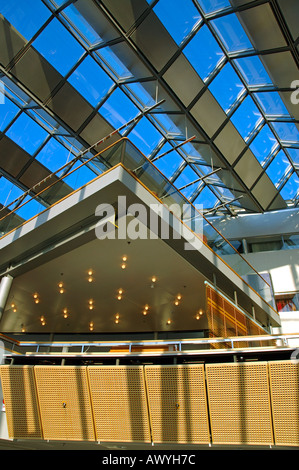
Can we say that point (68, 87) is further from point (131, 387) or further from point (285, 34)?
point (131, 387)

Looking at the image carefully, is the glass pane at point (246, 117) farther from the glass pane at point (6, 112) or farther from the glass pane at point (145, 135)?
the glass pane at point (6, 112)

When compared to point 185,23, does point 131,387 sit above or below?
below

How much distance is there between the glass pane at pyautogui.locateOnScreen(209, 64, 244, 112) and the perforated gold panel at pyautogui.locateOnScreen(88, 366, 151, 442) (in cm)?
1180

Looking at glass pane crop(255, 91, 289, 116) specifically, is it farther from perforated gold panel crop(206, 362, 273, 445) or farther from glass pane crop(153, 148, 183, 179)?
perforated gold panel crop(206, 362, 273, 445)

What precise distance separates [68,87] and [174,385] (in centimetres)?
1224

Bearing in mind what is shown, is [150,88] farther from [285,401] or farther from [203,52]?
[285,401]

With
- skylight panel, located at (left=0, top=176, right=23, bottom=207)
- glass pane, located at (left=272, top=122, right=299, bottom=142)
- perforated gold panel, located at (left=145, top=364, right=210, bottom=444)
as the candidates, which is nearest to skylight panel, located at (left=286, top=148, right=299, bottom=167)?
glass pane, located at (left=272, top=122, right=299, bottom=142)

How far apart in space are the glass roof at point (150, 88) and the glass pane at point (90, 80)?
0.04m

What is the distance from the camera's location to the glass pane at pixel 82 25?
492 inches

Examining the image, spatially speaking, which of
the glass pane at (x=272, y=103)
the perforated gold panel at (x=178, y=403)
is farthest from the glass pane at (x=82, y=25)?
the perforated gold panel at (x=178, y=403)

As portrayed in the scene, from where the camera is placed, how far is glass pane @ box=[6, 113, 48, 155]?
1599 centimetres

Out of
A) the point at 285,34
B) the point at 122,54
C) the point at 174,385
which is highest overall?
the point at 122,54
